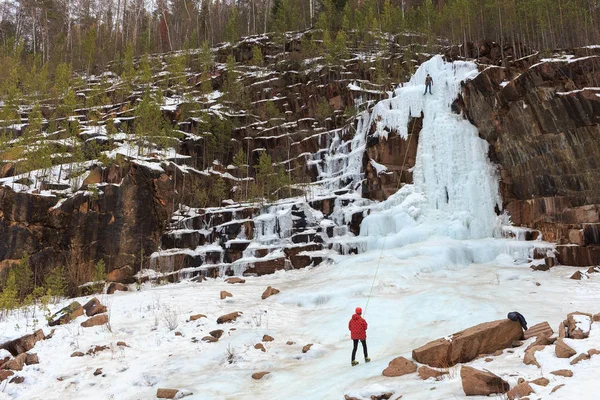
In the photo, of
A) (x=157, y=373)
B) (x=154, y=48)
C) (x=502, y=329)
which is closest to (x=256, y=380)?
(x=157, y=373)

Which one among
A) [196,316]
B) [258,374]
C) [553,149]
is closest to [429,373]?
[258,374]

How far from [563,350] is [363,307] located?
722 cm

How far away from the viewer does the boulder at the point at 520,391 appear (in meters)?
4.81

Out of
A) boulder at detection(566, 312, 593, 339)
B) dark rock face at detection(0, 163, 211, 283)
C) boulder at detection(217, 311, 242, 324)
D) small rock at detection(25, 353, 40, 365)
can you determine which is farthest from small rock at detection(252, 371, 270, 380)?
dark rock face at detection(0, 163, 211, 283)

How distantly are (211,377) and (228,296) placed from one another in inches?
253

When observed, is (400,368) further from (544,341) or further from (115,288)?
(115,288)

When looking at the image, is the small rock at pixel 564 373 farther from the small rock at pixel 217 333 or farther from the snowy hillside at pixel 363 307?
the small rock at pixel 217 333

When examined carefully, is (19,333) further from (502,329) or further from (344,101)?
(344,101)

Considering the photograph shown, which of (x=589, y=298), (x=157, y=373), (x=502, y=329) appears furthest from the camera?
(x=589, y=298)

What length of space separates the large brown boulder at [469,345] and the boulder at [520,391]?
2.03 meters

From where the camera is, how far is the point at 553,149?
65.6ft

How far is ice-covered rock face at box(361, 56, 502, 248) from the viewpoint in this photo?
20875mm

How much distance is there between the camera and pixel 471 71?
26094 millimetres

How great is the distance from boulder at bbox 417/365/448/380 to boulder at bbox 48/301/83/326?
10151 mm
